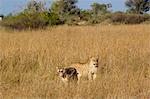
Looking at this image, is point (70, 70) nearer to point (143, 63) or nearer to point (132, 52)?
point (143, 63)

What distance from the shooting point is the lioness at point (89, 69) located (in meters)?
6.27

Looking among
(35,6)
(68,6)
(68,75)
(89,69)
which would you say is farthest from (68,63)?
(68,6)

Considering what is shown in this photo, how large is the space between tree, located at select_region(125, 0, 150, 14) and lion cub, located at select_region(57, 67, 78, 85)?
3300cm

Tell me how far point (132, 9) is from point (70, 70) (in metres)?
36.2

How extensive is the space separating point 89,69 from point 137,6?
35.6 m

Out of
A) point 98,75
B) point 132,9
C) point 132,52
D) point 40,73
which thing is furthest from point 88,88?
point 132,9

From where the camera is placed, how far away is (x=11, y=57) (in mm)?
7449

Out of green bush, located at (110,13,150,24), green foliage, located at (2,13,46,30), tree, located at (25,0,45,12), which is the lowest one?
green bush, located at (110,13,150,24)

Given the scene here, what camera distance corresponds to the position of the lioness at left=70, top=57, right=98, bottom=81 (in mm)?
6266

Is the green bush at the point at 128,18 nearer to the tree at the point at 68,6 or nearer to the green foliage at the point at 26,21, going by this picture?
the tree at the point at 68,6

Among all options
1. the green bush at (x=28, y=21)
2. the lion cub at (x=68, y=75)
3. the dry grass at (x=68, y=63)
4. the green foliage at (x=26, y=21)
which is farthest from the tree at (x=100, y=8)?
the lion cub at (x=68, y=75)

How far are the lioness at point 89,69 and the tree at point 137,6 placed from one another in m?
32.9

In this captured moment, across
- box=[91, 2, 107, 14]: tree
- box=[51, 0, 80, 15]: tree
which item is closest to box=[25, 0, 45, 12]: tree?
box=[51, 0, 80, 15]: tree

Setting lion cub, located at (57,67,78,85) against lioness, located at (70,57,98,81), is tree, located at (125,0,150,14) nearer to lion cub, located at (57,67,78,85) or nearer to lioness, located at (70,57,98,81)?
lioness, located at (70,57,98,81)
